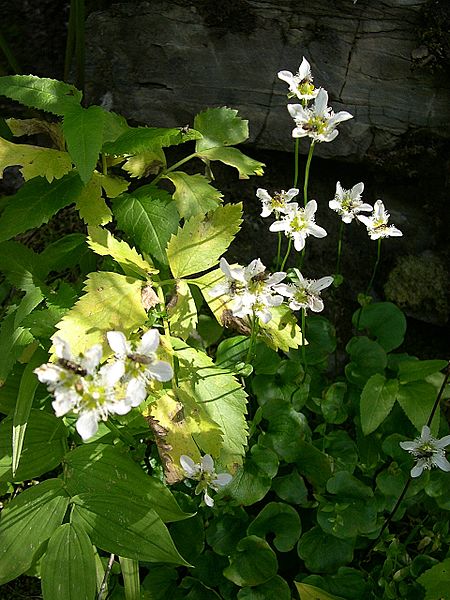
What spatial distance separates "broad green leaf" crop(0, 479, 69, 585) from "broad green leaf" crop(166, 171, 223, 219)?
2.72ft

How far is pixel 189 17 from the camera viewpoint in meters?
2.55

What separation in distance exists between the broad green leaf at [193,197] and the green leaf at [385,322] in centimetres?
69

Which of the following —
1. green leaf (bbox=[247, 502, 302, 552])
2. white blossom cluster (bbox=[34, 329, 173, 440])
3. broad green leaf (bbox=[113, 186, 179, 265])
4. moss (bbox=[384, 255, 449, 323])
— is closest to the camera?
white blossom cluster (bbox=[34, 329, 173, 440])

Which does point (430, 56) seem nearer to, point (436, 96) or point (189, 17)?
point (436, 96)

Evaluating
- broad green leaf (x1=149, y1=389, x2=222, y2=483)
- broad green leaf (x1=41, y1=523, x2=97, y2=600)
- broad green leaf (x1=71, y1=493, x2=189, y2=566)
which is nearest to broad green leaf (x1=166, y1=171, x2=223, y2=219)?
broad green leaf (x1=149, y1=389, x2=222, y2=483)

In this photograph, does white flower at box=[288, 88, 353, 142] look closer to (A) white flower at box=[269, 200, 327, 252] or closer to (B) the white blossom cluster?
(A) white flower at box=[269, 200, 327, 252]

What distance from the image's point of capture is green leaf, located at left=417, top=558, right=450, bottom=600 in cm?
180

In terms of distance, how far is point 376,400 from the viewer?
2.05 metres

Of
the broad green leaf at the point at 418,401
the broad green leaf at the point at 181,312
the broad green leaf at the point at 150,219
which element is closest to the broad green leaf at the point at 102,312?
the broad green leaf at the point at 181,312

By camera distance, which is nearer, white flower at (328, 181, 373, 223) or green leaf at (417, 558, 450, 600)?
green leaf at (417, 558, 450, 600)

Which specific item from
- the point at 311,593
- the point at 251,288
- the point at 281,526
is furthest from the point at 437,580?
the point at 251,288

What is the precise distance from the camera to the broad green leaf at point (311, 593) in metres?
1.85

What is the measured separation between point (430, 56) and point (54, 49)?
5.36 feet

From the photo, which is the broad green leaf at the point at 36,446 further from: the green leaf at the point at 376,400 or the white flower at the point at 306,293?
the green leaf at the point at 376,400
